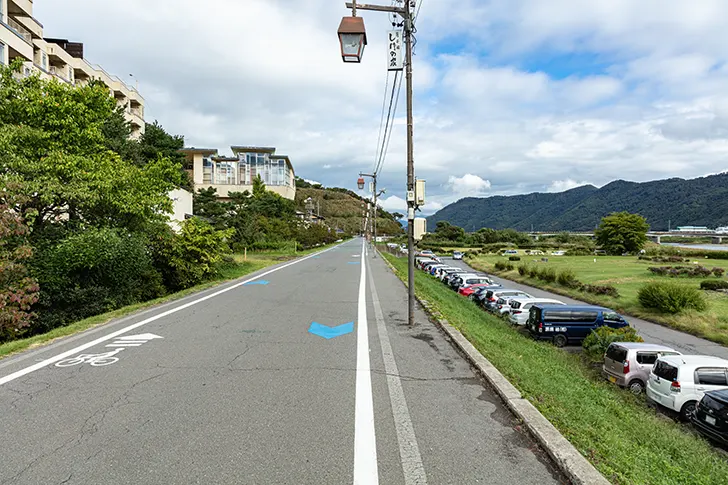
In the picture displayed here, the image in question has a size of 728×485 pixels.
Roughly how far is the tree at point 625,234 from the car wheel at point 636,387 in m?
76.7

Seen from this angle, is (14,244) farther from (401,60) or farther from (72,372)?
(401,60)

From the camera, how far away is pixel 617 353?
11969 mm

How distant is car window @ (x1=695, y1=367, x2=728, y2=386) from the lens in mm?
9750

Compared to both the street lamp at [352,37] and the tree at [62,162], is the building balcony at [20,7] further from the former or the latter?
the street lamp at [352,37]

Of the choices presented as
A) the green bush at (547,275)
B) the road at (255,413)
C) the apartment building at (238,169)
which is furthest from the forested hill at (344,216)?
the road at (255,413)

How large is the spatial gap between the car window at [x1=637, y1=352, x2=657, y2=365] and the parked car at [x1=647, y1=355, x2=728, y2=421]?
1068 mm

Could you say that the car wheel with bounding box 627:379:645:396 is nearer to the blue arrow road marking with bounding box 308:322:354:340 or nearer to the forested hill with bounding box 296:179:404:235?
the blue arrow road marking with bounding box 308:322:354:340

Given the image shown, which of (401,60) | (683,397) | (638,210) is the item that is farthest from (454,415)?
(638,210)

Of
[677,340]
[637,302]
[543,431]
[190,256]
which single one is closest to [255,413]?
[543,431]

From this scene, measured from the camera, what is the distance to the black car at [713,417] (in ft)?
25.0

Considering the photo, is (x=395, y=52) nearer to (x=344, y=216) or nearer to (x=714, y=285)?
(x=714, y=285)

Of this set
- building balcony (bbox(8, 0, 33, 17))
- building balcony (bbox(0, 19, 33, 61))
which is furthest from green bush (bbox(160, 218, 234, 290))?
building balcony (bbox(8, 0, 33, 17))

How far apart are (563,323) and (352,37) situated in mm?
12861

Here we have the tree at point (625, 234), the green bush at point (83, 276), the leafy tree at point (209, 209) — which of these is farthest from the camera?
the tree at point (625, 234)
